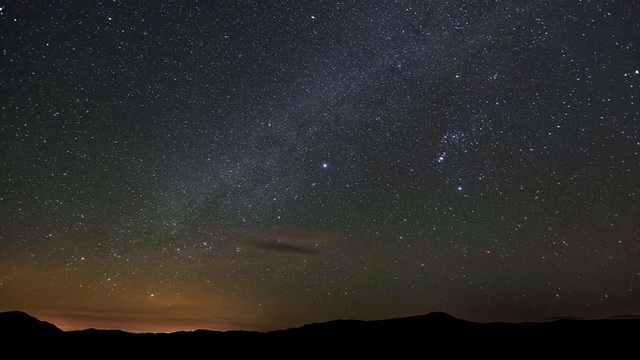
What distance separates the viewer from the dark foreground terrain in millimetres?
25516

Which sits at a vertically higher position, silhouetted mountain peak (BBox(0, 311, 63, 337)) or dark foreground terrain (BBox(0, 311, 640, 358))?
silhouetted mountain peak (BBox(0, 311, 63, 337))

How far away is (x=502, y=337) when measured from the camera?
28.1m

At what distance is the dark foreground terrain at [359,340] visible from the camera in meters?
25.5

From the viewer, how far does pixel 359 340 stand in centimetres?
3195

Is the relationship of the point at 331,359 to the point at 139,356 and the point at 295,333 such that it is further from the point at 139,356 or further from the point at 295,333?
the point at 139,356

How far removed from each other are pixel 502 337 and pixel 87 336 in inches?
1114

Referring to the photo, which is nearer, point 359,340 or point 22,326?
point 359,340

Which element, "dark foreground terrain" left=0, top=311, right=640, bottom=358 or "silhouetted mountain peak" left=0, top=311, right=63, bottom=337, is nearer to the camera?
"dark foreground terrain" left=0, top=311, right=640, bottom=358

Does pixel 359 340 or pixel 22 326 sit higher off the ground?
pixel 22 326

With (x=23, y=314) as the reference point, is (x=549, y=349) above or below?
below

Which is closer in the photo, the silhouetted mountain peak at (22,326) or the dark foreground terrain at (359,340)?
the dark foreground terrain at (359,340)

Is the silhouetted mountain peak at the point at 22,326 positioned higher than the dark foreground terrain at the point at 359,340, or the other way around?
the silhouetted mountain peak at the point at 22,326

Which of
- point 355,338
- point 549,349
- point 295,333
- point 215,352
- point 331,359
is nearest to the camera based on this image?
point 549,349

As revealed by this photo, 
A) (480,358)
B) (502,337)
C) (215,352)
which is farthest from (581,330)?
(215,352)
